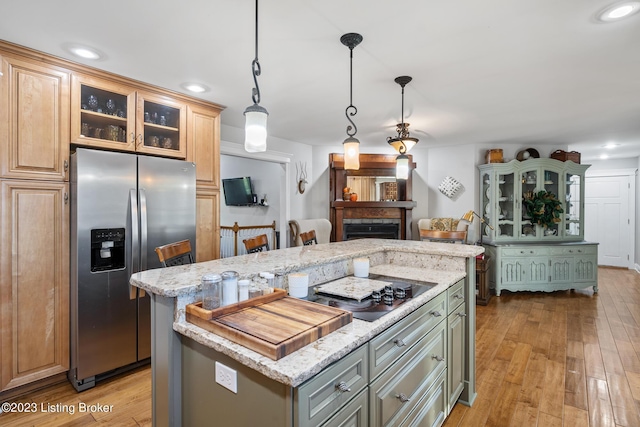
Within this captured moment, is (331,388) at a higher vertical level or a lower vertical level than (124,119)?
lower

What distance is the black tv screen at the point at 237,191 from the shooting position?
252 inches

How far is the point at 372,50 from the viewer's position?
2.19 m

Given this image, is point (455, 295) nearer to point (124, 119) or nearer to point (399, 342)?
point (399, 342)

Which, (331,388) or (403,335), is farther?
(403,335)

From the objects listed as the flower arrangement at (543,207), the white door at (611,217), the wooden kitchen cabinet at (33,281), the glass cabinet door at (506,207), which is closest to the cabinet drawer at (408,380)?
the wooden kitchen cabinet at (33,281)

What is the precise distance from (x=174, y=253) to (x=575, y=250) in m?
5.63

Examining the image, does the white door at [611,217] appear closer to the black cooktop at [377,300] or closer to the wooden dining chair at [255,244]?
the black cooktop at [377,300]

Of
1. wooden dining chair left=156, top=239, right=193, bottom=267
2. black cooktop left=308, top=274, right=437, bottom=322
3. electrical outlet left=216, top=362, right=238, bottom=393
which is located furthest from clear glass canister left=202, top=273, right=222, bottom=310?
wooden dining chair left=156, top=239, right=193, bottom=267

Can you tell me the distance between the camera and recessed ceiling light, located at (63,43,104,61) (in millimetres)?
2146

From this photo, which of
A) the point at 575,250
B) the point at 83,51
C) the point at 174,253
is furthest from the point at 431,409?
the point at 575,250

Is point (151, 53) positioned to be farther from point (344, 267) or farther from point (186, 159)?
point (344, 267)

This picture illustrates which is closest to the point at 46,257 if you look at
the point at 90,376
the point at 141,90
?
the point at 90,376

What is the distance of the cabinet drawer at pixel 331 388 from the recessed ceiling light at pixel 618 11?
6.89 ft

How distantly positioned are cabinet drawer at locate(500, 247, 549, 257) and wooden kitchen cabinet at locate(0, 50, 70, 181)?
17.5 feet
